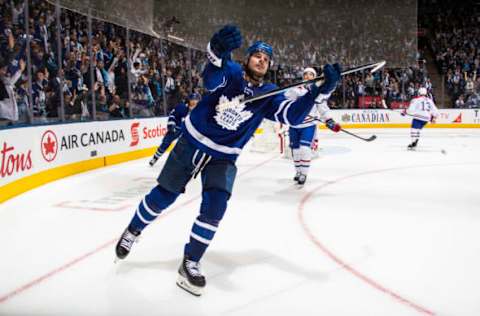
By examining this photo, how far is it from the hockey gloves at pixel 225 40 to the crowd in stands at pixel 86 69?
3.08m

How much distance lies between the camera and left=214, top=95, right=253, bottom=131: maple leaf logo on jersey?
6.81 ft

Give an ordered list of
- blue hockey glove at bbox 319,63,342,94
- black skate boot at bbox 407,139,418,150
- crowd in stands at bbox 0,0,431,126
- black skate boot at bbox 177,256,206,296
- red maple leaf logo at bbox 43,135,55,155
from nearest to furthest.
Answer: blue hockey glove at bbox 319,63,342,94 → black skate boot at bbox 177,256,206,296 → crowd in stands at bbox 0,0,431,126 → red maple leaf logo at bbox 43,135,55,155 → black skate boot at bbox 407,139,418,150

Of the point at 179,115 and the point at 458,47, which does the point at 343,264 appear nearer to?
the point at 179,115

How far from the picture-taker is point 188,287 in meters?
2.01

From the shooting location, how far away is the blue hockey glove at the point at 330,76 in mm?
1877

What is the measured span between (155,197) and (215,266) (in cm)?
50

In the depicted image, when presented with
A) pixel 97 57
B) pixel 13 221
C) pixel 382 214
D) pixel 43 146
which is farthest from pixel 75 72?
pixel 382 214

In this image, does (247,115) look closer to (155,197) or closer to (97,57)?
(155,197)

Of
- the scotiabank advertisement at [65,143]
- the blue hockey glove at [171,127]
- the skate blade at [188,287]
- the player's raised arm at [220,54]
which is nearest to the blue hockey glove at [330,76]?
the player's raised arm at [220,54]

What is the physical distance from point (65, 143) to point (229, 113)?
12.2ft

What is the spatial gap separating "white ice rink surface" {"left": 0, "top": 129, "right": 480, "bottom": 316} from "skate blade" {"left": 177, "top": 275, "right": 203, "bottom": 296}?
1.2 inches

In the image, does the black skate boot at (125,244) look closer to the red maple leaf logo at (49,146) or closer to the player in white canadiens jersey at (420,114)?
the red maple leaf logo at (49,146)

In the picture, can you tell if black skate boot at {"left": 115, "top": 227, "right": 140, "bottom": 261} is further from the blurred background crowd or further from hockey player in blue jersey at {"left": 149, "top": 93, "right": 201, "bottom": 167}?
hockey player in blue jersey at {"left": 149, "top": 93, "right": 201, "bottom": 167}

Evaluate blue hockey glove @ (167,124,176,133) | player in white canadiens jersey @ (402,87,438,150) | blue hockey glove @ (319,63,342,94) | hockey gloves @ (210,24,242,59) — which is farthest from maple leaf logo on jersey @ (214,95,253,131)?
player in white canadiens jersey @ (402,87,438,150)
